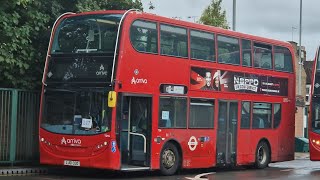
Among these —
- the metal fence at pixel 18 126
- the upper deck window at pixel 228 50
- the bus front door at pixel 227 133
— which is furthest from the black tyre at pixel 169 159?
the metal fence at pixel 18 126

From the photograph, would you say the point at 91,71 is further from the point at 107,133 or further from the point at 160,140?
the point at 160,140

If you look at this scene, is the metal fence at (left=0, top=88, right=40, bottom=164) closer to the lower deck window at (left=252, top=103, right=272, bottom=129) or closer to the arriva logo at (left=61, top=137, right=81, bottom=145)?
the arriva logo at (left=61, top=137, right=81, bottom=145)

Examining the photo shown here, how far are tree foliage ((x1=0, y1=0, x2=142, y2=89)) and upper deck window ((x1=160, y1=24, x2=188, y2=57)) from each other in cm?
369

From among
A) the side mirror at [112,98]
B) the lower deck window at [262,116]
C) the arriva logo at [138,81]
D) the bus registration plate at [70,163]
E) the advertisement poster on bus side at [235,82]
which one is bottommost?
the bus registration plate at [70,163]

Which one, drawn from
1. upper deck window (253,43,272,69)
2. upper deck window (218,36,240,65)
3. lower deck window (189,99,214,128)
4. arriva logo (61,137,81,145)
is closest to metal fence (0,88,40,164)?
arriva logo (61,137,81,145)

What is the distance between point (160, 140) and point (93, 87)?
2.53 meters

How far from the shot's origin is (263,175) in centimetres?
1816

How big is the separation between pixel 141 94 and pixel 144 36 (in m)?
1.58

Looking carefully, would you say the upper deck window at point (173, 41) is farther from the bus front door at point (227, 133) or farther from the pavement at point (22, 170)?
the pavement at point (22, 170)

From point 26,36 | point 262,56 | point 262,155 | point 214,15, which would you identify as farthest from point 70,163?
point 214,15

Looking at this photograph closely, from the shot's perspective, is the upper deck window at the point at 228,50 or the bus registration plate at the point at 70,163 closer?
the bus registration plate at the point at 70,163

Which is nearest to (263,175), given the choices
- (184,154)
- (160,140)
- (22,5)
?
(184,154)

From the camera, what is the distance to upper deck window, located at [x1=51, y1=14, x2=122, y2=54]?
15.4 m

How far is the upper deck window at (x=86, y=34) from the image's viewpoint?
15430 mm
